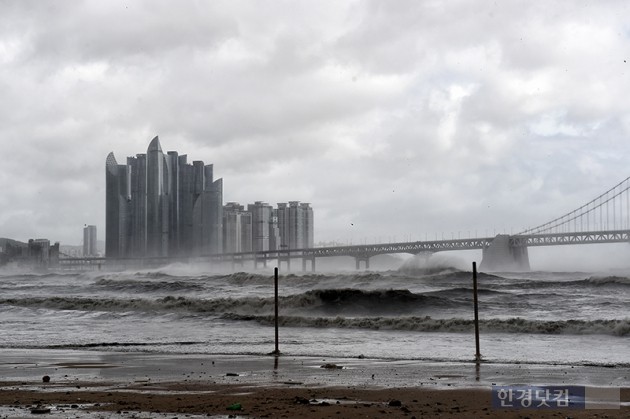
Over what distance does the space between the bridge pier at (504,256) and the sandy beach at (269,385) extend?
77.8 m

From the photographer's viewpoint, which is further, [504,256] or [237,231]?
[237,231]

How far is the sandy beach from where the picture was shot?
764 centimetres

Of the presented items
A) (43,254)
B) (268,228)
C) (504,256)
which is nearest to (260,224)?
(268,228)

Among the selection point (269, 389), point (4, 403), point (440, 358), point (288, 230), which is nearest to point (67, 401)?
point (4, 403)

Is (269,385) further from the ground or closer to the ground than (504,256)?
closer to the ground

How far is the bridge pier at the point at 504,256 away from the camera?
290 feet

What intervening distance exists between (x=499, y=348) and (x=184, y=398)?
29.4 ft

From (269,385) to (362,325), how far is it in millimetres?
12307

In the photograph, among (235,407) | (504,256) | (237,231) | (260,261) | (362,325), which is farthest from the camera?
(237,231)

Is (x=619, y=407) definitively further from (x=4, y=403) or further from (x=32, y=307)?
(x=32, y=307)

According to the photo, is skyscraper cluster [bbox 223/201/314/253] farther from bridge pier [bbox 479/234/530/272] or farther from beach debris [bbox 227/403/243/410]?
beach debris [bbox 227/403/243/410]

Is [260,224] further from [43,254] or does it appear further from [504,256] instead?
[504,256]

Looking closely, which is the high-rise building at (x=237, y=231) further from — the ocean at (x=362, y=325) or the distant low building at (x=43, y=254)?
the ocean at (x=362, y=325)

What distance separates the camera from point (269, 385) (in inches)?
390
